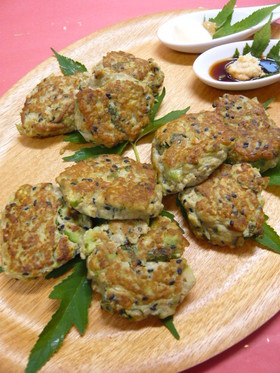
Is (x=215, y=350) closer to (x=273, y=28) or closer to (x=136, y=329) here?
(x=136, y=329)

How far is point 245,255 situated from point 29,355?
1454mm

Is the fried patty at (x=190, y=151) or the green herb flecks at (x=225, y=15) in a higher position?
the green herb flecks at (x=225, y=15)

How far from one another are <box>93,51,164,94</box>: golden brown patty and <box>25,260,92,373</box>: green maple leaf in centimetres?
168

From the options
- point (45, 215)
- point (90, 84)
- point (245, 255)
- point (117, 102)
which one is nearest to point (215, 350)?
point (245, 255)

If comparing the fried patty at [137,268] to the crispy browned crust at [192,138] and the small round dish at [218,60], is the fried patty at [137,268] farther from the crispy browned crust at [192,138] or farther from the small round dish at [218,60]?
the small round dish at [218,60]

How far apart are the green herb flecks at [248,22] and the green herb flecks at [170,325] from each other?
2834 millimetres

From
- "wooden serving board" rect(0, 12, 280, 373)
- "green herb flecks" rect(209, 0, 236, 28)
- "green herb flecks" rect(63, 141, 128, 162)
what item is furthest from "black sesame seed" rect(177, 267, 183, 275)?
"green herb flecks" rect(209, 0, 236, 28)

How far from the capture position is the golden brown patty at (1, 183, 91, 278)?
2.24 meters

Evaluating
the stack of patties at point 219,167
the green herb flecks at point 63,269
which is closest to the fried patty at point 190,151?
the stack of patties at point 219,167

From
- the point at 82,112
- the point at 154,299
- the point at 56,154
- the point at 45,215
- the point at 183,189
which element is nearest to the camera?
the point at 154,299

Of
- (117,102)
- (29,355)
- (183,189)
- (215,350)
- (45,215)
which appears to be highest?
(117,102)

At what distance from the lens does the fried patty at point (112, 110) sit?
9.31 feet

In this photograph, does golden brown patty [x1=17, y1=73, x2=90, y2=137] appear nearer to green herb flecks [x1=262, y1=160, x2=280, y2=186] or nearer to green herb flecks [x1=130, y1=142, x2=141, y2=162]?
green herb flecks [x1=130, y1=142, x2=141, y2=162]

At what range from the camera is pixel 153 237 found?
2.19 metres
